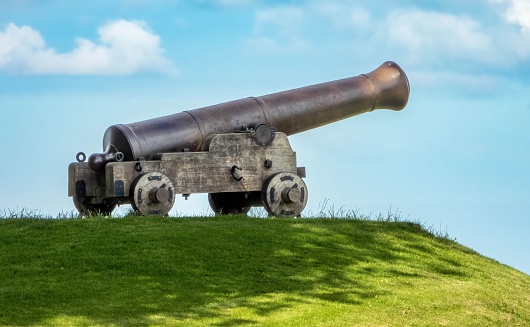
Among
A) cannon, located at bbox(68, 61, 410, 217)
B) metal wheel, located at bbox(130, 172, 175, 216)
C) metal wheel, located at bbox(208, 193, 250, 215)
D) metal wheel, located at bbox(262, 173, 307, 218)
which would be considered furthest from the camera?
metal wheel, located at bbox(208, 193, 250, 215)

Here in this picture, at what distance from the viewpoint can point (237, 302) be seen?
13.0 m

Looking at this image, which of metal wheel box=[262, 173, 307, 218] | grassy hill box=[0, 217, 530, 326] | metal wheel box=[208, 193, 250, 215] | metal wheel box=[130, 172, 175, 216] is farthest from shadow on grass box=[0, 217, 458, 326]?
metal wheel box=[208, 193, 250, 215]

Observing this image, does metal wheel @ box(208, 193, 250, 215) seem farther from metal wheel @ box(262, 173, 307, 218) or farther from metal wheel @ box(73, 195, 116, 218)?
metal wheel @ box(73, 195, 116, 218)

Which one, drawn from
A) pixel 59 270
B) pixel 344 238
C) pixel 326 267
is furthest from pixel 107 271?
pixel 344 238

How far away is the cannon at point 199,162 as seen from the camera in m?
17.3

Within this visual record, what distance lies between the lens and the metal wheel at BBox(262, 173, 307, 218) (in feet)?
59.0

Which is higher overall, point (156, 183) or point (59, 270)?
point (156, 183)

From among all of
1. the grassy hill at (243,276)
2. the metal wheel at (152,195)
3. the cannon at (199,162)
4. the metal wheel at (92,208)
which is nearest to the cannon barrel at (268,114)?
the cannon at (199,162)

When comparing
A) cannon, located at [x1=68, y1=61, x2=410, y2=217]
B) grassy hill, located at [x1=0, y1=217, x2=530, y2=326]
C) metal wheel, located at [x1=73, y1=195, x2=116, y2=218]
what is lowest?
grassy hill, located at [x1=0, y1=217, x2=530, y2=326]

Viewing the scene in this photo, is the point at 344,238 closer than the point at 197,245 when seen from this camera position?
No

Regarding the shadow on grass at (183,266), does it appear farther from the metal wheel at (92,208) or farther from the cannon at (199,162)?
the metal wheel at (92,208)

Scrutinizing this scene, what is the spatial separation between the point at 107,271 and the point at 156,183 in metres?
3.38

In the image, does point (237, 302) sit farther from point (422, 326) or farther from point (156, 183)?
point (156, 183)

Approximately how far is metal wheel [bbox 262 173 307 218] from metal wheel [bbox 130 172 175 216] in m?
1.71
